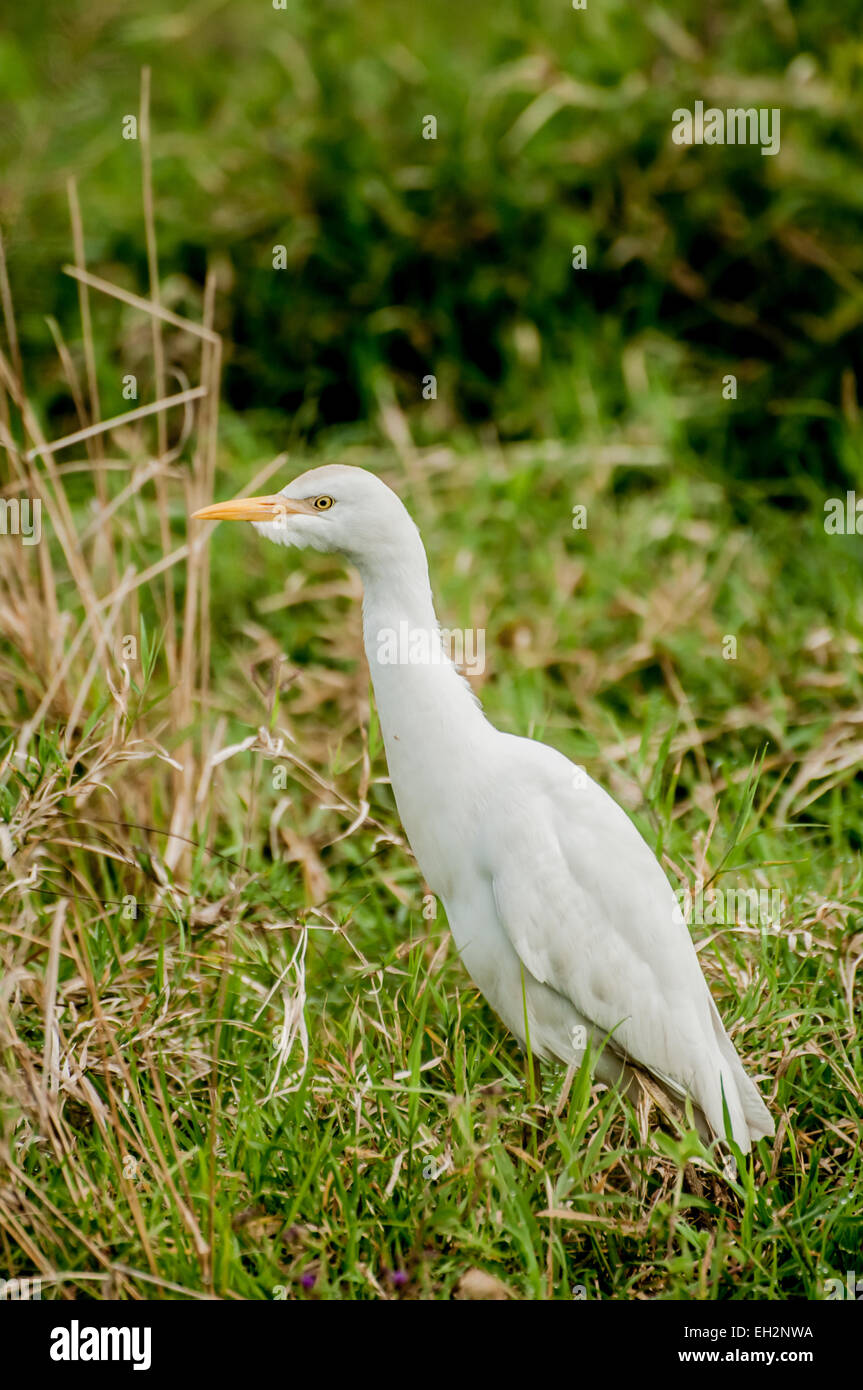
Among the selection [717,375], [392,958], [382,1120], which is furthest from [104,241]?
[382,1120]

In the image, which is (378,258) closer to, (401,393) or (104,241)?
(401,393)

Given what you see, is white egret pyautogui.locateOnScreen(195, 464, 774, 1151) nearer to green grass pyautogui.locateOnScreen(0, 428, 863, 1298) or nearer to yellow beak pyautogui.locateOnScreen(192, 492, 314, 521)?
yellow beak pyautogui.locateOnScreen(192, 492, 314, 521)

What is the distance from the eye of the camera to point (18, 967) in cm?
255

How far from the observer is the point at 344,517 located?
2521mm

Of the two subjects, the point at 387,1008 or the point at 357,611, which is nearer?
the point at 387,1008

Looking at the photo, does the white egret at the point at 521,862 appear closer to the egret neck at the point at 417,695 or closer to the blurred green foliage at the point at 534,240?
the egret neck at the point at 417,695

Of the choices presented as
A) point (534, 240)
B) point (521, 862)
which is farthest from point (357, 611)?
point (534, 240)

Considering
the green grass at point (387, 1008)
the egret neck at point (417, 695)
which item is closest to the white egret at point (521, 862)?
the egret neck at point (417, 695)

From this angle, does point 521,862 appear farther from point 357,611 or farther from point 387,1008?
point 357,611

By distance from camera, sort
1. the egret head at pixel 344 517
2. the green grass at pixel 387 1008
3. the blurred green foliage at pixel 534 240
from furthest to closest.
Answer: the blurred green foliage at pixel 534 240 < the egret head at pixel 344 517 < the green grass at pixel 387 1008

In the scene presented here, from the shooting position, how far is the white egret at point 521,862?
2.54 metres

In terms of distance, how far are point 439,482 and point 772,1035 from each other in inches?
97.9

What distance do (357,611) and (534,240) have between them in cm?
198

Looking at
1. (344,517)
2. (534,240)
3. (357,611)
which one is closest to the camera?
(344,517)
